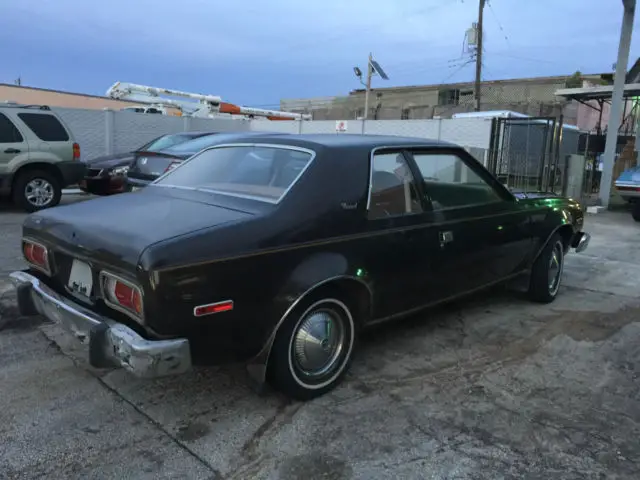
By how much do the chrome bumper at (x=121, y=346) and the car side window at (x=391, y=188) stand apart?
1495 mm

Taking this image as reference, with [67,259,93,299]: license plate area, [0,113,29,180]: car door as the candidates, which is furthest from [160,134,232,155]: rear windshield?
[67,259,93,299]: license plate area

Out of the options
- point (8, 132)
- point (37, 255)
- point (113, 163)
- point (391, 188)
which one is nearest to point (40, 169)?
point (8, 132)

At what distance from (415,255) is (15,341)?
9.75 ft

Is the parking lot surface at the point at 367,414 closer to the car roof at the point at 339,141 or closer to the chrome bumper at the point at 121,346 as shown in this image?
the chrome bumper at the point at 121,346

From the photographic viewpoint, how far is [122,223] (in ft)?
9.82

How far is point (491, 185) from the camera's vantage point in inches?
181

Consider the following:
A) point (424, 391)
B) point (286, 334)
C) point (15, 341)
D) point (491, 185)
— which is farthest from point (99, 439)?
point (491, 185)

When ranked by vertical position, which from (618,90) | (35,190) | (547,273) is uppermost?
(618,90)

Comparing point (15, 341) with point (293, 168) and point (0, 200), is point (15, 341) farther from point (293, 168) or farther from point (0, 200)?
point (0, 200)

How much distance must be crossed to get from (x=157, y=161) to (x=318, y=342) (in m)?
6.44

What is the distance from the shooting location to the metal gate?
13.4 meters

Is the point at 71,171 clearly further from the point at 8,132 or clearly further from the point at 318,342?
the point at 318,342

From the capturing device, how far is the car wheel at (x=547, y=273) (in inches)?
205

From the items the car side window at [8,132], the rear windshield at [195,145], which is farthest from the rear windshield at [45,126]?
the rear windshield at [195,145]
